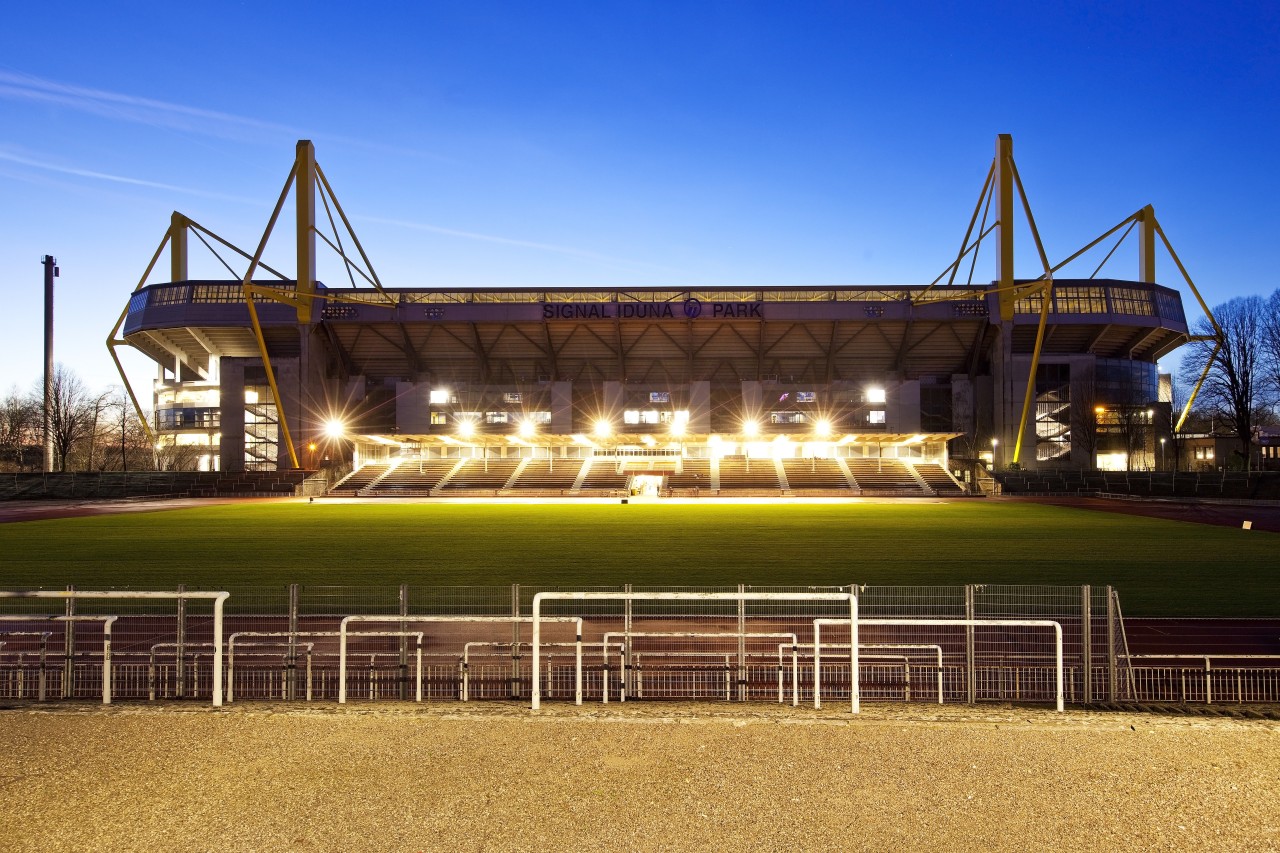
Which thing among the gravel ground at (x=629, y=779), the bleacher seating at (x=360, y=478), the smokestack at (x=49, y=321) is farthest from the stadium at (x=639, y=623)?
the smokestack at (x=49, y=321)

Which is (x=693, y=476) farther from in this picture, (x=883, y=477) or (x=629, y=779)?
(x=629, y=779)

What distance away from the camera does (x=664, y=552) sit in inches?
974

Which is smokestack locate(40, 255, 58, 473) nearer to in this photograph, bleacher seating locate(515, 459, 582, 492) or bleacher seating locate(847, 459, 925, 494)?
bleacher seating locate(515, 459, 582, 492)

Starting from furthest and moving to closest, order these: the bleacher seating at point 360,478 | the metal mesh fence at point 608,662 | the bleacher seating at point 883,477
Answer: the bleacher seating at point 360,478 < the bleacher seating at point 883,477 < the metal mesh fence at point 608,662

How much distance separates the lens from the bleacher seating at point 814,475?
65.4 metres

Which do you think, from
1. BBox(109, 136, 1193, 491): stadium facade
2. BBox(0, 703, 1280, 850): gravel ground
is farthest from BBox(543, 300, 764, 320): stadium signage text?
BBox(0, 703, 1280, 850): gravel ground

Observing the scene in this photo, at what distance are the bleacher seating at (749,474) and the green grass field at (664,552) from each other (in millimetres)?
23274

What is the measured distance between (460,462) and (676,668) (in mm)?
69267

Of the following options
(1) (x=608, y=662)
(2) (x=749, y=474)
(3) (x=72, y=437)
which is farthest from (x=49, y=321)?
(1) (x=608, y=662)

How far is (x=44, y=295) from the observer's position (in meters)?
80.3

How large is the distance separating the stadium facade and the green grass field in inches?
1376

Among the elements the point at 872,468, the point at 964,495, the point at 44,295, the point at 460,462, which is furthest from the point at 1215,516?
the point at 44,295

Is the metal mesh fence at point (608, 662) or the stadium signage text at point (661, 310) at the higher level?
the stadium signage text at point (661, 310)

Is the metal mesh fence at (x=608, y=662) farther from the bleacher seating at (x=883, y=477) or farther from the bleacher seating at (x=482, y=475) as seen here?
the bleacher seating at (x=482, y=475)
